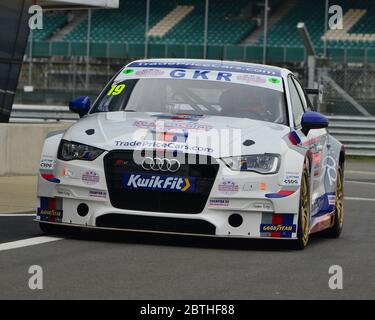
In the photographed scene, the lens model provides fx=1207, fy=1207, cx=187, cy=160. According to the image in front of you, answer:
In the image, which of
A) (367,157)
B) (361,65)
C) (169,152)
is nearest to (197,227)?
(169,152)

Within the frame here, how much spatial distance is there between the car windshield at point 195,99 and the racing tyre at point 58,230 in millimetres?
1132

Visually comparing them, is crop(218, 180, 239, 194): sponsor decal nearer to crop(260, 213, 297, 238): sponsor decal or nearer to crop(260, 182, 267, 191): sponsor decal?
crop(260, 182, 267, 191): sponsor decal

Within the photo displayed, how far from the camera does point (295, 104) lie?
10641mm

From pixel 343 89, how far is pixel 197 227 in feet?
73.6

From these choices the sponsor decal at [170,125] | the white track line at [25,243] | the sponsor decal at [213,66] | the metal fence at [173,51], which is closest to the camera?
the white track line at [25,243]

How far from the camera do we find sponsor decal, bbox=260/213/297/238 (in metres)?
9.18

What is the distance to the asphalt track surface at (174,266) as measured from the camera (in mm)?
6875

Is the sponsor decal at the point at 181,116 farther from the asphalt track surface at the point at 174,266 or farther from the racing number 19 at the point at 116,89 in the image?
the asphalt track surface at the point at 174,266

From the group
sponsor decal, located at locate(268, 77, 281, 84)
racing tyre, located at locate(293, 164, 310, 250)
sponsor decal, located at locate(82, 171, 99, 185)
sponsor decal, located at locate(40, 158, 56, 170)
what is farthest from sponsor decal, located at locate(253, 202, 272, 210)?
sponsor decal, located at locate(268, 77, 281, 84)

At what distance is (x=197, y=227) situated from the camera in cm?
910

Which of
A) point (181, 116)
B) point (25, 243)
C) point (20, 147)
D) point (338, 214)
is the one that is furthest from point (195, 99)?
point (20, 147)

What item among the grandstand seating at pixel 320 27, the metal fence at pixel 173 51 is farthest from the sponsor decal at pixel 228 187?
the grandstand seating at pixel 320 27
